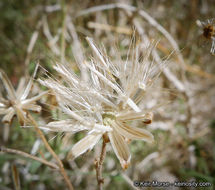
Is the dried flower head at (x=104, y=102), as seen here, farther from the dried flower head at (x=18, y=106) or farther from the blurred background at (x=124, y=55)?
the blurred background at (x=124, y=55)

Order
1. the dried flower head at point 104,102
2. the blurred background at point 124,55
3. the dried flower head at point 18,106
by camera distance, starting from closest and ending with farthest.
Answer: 1. the dried flower head at point 104,102
2. the dried flower head at point 18,106
3. the blurred background at point 124,55

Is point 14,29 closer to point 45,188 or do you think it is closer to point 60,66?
point 45,188

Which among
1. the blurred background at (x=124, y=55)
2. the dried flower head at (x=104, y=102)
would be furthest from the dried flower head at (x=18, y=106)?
the blurred background at (x=124, y=55)

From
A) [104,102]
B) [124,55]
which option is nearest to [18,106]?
[104,102]

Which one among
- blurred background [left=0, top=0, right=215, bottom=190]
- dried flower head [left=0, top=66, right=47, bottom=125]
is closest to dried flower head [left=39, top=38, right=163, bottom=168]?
dried flower head [left=0, top=66, right=47, bottom=125]

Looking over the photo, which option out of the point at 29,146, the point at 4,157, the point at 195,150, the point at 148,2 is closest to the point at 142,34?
the point at 148,2
